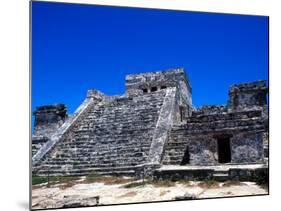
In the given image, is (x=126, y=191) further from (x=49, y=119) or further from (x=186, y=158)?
(x=49, y=119)

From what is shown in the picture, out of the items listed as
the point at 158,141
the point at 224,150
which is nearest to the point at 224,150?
the point at 224,150

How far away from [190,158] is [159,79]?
7575mm

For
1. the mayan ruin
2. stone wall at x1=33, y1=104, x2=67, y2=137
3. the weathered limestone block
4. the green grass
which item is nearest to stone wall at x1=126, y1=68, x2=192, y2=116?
the mayan ruin

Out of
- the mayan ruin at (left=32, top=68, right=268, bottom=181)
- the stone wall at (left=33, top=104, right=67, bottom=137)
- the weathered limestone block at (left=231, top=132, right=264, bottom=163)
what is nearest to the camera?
the mayan ruin at (left=32, top=68, right=268, bottom=181)

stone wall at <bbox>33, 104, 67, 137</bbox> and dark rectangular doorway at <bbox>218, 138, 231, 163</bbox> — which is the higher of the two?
stone wall at <bbox>33, 104, 67, 137</bbox>

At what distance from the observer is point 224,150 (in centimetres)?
1251

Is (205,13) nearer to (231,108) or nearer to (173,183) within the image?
(173,183)

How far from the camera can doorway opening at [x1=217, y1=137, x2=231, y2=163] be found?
12.3 metres

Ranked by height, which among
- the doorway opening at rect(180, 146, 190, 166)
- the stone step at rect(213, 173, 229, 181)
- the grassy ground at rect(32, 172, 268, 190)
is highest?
the doorway opening at rect(180, 146, 190, 166)

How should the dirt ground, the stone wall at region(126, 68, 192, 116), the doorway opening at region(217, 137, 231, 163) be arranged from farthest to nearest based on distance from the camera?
the stone wall at region(126, 68, 192, 116) → the doorway opening at region(217, 137, 231, 163) → the dirt ground

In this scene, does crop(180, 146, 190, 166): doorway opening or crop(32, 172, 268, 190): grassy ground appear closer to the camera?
crop(32, 172, 268, 190): grassy ground

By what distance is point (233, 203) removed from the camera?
1020cm

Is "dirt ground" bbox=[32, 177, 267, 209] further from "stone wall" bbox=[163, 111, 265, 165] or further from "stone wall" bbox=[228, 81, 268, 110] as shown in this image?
"stone wall" bbox=[228, 81, 268, 110]
